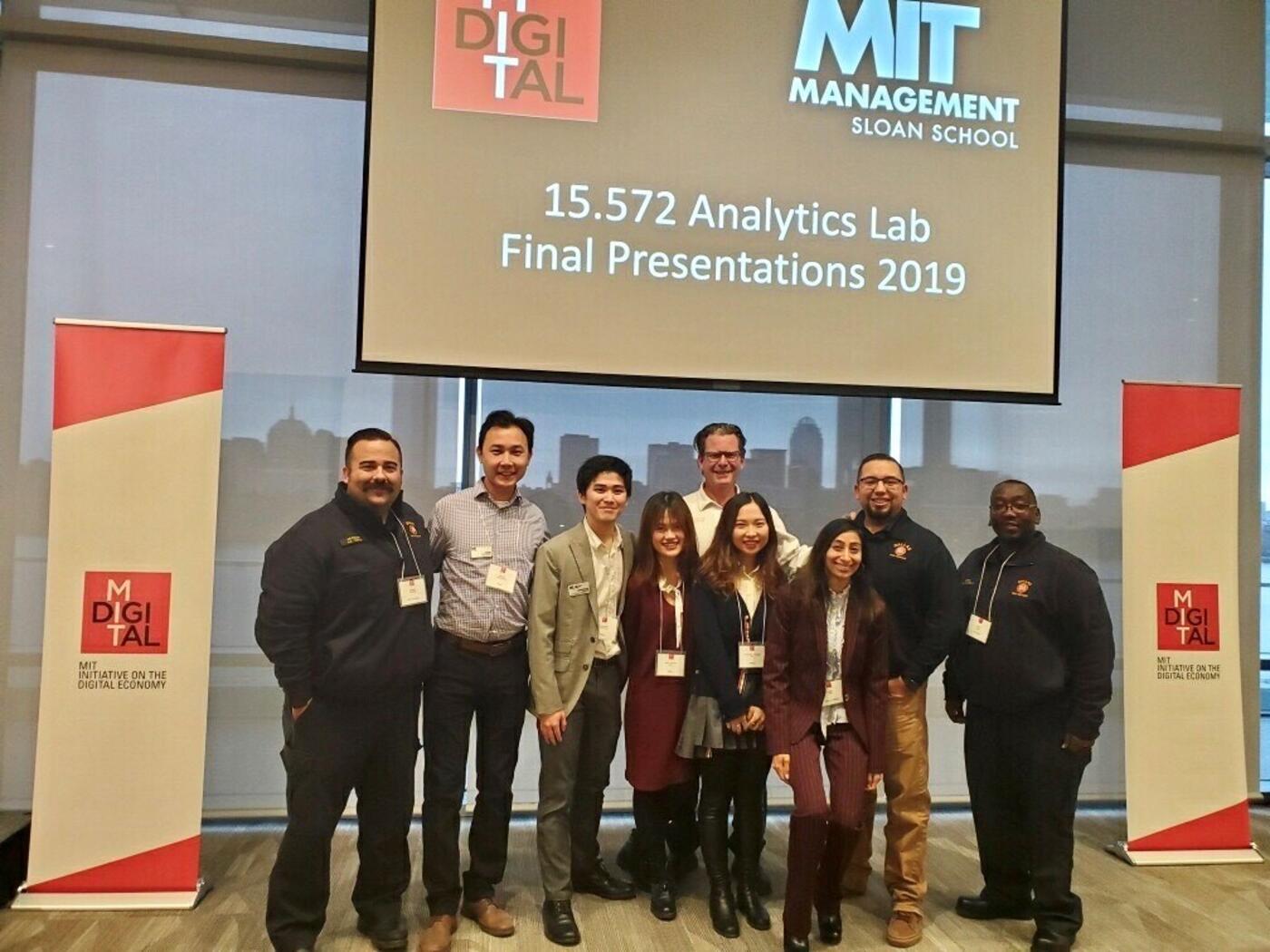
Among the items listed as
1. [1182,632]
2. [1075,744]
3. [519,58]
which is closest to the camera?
[1075,744]

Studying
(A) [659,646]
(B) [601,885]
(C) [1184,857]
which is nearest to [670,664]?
(A) [659,646]

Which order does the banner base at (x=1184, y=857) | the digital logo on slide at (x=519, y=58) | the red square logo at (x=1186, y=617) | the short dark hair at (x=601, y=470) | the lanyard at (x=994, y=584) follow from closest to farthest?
the short dark hair at (x=601, y=470)
the lanyard at (x=994, y=584)
the digital logo on slide at (x=519, y=58)
the banner base at (x=1184, y=857)
the red square logo at (x=1186, y=617)

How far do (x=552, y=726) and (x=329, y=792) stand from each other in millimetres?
666

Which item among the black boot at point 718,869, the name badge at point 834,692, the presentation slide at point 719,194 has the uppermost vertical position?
the presentation slide at point 719,194

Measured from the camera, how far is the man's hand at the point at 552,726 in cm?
265

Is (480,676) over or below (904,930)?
over

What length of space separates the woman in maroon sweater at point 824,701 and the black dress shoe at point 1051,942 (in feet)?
2.31

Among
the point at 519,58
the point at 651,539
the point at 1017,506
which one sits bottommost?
Answer: the point at 651,539

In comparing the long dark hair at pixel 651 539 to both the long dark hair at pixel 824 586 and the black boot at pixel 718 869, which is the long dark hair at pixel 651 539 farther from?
the black boot at pixel 718 869

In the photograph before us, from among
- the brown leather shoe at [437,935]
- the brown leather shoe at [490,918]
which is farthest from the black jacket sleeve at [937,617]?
the brown leather shoe at [437,935]

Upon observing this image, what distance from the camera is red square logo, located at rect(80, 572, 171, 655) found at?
292 cm

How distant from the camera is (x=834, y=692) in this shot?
2.58m

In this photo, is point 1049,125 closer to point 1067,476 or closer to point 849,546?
point 1067,476

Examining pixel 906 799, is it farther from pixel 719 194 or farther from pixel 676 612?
pixel 719 194
